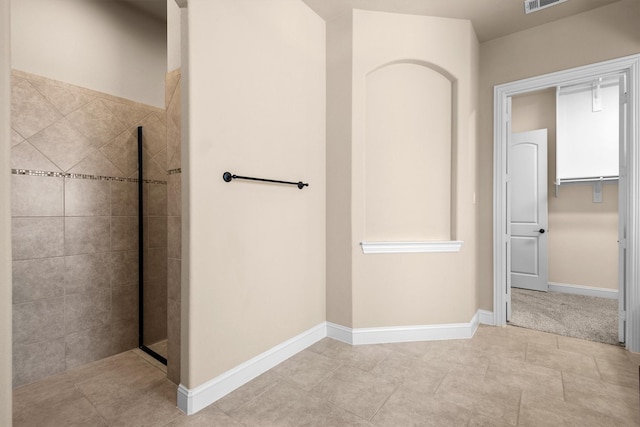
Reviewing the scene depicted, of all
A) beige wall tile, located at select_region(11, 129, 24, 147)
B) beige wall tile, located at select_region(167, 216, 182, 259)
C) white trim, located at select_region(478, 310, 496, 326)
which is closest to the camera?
beige wall tile, located at select_region(167, 216, 182, 259)

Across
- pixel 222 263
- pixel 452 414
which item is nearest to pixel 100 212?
pixel 222 263

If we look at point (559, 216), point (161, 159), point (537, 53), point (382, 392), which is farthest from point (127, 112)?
point (559, 216)

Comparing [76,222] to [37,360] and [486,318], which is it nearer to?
[37,360]

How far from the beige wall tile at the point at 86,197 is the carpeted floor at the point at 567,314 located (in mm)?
3602

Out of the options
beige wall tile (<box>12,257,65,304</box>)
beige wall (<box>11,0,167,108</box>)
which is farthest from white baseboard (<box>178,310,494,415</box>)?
beige wall (<box>11,0,167,108</box>)

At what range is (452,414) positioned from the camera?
1610 millimetres

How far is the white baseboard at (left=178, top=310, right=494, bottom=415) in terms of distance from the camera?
185cm

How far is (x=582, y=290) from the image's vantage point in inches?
154

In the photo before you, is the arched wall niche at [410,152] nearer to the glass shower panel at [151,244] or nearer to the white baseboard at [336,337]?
the white baseboard at [336,337]

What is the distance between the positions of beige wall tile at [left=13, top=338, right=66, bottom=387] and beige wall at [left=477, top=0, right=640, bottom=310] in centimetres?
335

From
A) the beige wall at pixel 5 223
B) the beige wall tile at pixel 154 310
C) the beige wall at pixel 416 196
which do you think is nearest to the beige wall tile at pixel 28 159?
the beige wall tile at pixel 154 310

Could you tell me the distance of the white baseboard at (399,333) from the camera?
2471 mm

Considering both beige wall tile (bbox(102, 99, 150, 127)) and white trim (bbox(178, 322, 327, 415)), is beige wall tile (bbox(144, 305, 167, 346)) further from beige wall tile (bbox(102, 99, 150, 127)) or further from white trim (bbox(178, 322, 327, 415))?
beige wall tile (bbox(102, 99, 150, 127))

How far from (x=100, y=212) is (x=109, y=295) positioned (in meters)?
0.60
